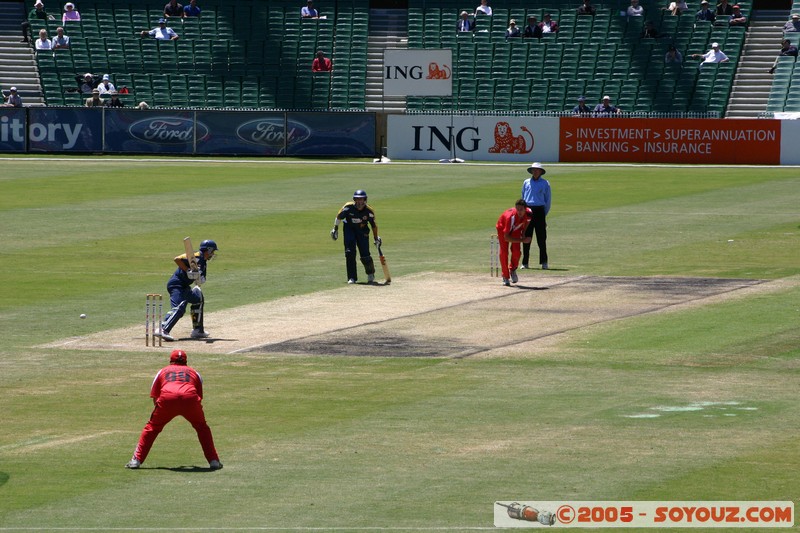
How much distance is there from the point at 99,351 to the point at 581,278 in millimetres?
10546

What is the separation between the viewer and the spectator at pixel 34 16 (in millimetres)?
67000

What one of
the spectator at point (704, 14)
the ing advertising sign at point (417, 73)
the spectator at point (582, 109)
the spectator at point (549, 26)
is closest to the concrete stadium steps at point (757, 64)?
the spectator at point (704, 14)

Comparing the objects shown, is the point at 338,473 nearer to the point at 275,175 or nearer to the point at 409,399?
the point at 409,399

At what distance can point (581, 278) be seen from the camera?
27000 millimetres

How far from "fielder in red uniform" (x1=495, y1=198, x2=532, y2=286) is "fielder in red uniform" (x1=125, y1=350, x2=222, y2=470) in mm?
13290

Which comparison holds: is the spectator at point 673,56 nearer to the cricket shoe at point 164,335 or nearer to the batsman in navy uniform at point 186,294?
the batsman in navy uniform at point 186,294

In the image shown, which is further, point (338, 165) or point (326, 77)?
point (326, 77)

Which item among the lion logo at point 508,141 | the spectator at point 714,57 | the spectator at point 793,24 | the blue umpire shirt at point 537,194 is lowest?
the lion logo at point 508,141

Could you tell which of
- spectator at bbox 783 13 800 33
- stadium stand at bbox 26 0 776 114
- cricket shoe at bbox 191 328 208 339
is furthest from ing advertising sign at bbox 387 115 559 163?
cricket shoe at bbox 191 328 208 339

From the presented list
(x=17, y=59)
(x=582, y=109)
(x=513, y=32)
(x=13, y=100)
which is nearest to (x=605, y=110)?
(x=582, y=109)

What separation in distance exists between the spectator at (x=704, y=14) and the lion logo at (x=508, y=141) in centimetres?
1184

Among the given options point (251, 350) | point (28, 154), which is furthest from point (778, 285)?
point (28, 154)

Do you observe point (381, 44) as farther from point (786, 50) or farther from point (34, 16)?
point (786, 50)

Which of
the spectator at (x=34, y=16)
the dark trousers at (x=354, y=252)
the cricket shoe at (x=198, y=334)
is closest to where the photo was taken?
the cricket shoe at (x=198, y=334)
